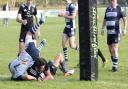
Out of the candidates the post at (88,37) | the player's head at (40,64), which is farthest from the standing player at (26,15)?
the post at (88,37)

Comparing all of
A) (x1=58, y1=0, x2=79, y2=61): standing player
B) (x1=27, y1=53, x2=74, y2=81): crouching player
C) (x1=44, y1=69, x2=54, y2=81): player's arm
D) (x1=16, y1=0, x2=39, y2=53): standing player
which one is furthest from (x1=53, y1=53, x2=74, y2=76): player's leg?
(x1=58, y1=0, x2=79, y2=61): standing player

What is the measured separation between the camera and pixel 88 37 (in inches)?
500

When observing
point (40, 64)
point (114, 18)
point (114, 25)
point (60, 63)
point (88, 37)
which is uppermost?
point (114, 18)

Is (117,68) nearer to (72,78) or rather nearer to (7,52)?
(72,78)

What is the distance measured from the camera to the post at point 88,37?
12.7 meters

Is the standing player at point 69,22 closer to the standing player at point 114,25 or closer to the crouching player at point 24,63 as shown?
the standing player at point 114,25

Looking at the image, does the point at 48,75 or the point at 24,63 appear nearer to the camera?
the point at 24,63

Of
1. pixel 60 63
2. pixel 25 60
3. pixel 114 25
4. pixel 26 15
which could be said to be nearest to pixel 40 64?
pixel 25 60

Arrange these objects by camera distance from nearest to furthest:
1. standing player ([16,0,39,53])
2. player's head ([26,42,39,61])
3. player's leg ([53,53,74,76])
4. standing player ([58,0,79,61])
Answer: player's head ([26,42,39,61])
player's leg ([53,53,74,76])
standing player ([16,0,39,53])
standing player ([58,0,79,61])

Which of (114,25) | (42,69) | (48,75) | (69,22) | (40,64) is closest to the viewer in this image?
(40,64)

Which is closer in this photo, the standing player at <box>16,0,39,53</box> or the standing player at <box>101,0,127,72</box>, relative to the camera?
the standing player at <box>101,0,127,72</box>

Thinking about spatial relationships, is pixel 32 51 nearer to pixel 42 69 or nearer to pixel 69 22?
pixel 42 69

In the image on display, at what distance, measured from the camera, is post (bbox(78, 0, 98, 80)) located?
12.7 metres

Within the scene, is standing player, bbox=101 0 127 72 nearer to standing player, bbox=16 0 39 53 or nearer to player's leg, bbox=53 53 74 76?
player's leg, bbox=53 53 74 76
